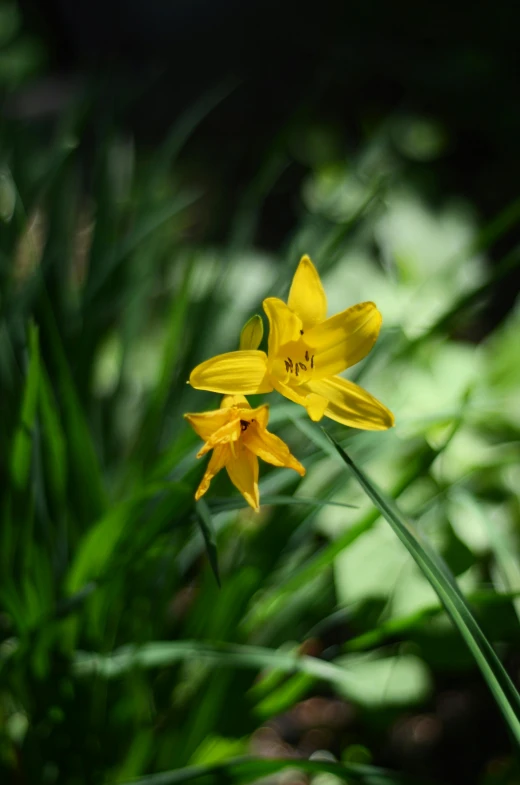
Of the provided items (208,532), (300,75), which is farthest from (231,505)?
(300,75)

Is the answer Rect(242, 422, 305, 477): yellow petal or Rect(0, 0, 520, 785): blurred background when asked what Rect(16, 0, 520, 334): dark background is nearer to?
Rect(0, 0, 520, 785): blurred background

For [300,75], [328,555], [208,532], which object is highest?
[300,75]

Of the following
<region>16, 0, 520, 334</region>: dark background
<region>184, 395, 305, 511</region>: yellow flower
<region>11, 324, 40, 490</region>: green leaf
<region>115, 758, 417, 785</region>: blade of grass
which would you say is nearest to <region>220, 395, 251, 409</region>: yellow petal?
<region>184, 395, 305, 511</region>: yellow flower

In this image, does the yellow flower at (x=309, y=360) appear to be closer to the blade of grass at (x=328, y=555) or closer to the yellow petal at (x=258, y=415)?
the yellow petal at (x=258, y=415)

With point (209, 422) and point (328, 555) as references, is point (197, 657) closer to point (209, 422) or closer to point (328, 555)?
point (328, 555)

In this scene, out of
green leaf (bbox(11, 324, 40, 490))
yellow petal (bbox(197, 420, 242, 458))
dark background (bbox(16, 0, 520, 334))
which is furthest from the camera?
dark background (bbox(16, 0, 520, 334))

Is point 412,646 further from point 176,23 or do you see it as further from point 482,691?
point 176,23
